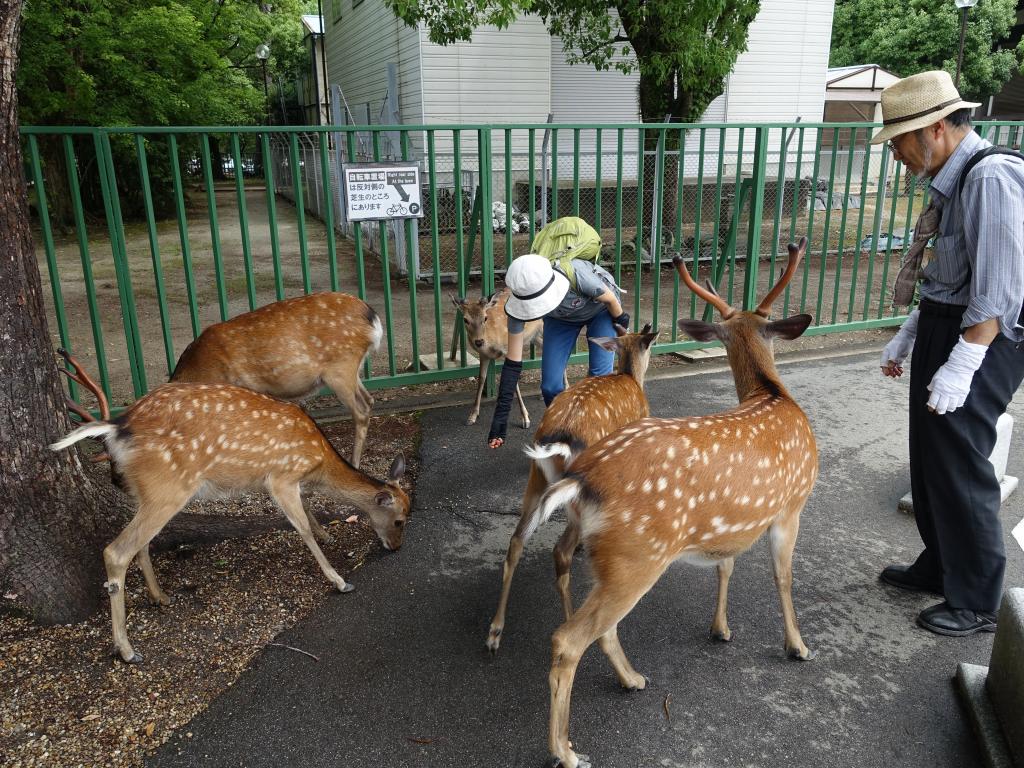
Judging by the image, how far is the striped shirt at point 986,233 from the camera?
2.77m

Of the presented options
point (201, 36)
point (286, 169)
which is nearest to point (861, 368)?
point (201, 36)

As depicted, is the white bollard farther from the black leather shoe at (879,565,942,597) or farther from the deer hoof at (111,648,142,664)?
the deer hoof at (111,648,142,664)

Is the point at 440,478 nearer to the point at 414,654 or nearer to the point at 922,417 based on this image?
the point at 414,654

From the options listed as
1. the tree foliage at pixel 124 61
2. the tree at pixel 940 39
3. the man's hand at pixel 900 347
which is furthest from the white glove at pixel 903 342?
the tree at pixel 940 39

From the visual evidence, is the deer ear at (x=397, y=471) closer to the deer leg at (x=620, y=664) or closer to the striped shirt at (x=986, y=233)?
the deer leg at (x=620, y=664)

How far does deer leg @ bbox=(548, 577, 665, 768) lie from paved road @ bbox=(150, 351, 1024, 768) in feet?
0.38

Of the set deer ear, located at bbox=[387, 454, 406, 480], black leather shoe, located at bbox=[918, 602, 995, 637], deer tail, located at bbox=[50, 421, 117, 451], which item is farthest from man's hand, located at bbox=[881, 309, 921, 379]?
deer tail, located at bbox=[50, 421, 117, 451]

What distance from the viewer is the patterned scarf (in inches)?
124

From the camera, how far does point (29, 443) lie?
10.3 ft

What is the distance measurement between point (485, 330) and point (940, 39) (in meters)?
30.5

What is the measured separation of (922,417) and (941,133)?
3.67ft

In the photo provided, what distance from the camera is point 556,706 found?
249 centimetres

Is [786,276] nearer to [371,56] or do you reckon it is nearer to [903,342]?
[903,342]

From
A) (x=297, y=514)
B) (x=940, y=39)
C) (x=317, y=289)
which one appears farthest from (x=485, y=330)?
(x=940, y=39)
